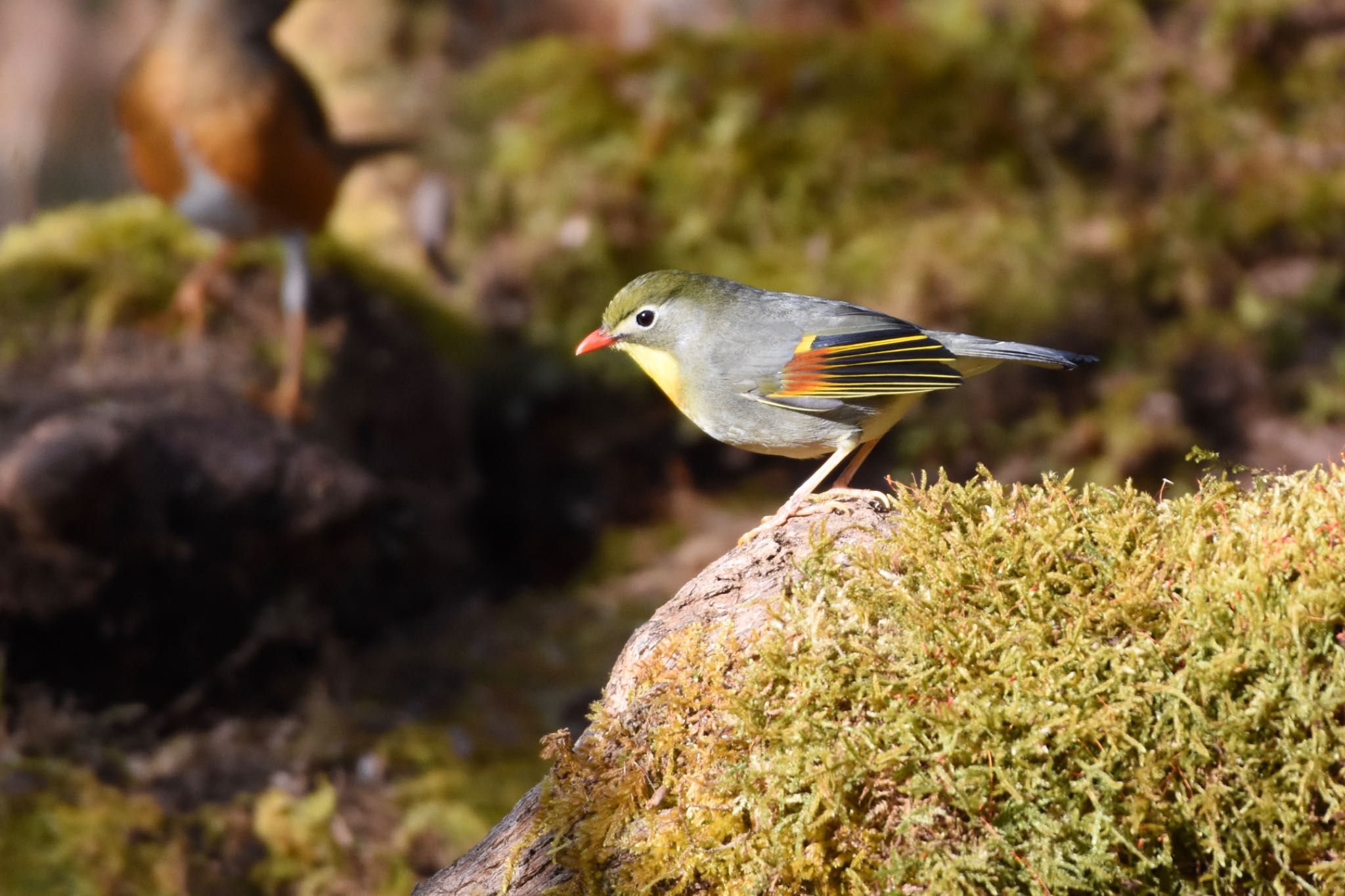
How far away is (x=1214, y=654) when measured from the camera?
6.42ft

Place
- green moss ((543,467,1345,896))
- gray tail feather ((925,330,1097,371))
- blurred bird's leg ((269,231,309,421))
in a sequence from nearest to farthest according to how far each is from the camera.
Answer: green moss ((543,467,1345,896)) < gray tail feather ((925,330,1097,371)) < blurred bird's leg ((269,231,309,421))

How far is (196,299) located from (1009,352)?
17.1 ft

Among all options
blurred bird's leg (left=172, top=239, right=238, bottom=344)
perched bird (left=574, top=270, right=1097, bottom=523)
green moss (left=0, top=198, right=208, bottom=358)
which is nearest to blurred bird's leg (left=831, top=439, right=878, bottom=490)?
perched bird (left=574, top=270, right=1097, bottom=523)

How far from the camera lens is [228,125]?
572 cm

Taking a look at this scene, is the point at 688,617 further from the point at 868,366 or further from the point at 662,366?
the point at 662,366

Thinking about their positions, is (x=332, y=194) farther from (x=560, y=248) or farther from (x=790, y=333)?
(x=790, y=333)

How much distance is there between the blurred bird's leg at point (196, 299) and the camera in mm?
6570

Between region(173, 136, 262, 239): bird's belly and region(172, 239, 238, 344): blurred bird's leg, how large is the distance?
484 millimetres

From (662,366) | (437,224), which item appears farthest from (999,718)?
(437,224)

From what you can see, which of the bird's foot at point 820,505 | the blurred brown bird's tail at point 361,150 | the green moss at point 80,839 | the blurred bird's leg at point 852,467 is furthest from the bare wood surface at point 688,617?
the blurred brown bird's tail at point 361,150

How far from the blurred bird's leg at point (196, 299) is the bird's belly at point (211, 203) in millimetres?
484

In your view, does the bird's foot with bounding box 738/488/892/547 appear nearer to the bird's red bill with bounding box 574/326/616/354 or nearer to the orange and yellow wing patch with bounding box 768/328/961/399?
the orange and yellow wing patch with bounding box 768/328/961/399

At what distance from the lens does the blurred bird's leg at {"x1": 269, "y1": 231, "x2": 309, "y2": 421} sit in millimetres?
6426

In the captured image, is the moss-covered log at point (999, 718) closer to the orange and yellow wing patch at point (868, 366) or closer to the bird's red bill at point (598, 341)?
the orange and yellow wing patch at point (868, 366)
